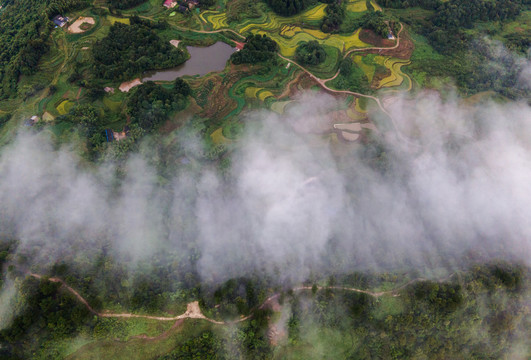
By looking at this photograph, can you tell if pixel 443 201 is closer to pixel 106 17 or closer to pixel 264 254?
pixel 264 254

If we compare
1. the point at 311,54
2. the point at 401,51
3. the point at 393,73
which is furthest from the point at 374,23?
the point at 311,54

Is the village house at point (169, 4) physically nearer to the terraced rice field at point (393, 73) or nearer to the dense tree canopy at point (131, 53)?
the dense tree canopy at point (131, 53)

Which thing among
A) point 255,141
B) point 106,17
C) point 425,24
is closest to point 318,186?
point 255,141

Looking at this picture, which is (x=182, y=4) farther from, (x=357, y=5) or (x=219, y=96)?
(x=357, y=5)

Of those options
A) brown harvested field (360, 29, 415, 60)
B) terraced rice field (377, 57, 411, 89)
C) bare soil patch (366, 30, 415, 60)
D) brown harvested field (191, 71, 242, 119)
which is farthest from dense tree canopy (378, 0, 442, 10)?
brown harvested field (191, 71, 242, 119)

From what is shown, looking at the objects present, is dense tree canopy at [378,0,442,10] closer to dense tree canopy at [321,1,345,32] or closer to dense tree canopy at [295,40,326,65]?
dense tree canopy at [321,1,345,32]

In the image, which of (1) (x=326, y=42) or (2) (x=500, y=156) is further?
(1) (x=326, y=42)
